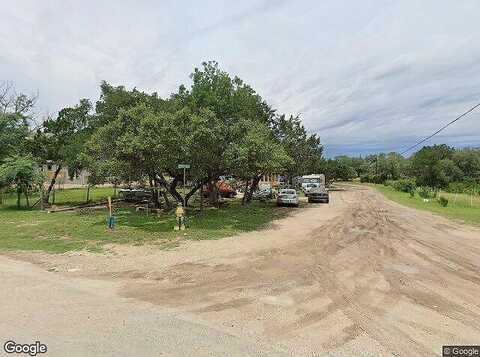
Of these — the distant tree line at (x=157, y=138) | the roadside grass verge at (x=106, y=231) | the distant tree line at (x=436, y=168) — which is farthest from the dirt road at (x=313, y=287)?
the distant tree line at (x=436, y=168)

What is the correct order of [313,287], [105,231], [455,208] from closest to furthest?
[313,287] < [105,231] < [455,208]

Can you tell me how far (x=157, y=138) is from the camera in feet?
51.9

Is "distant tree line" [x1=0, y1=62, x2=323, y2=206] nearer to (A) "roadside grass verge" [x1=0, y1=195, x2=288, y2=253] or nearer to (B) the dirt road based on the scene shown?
(A) "roadside grass verge" [x1=0, y1=195, x2=288, y2=253]

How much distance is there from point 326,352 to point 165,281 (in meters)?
4.32

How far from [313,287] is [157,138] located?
35.1 feet

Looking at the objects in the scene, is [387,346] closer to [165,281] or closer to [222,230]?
[165,281]

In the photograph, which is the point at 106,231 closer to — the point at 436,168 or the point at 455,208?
the point at 455,208

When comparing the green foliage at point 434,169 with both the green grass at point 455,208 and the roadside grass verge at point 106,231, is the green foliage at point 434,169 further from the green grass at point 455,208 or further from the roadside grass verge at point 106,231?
the roadside grass verge at point 106,231

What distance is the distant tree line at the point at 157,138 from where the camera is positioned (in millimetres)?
16500

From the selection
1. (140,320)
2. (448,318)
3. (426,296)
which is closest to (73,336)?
(140,320)

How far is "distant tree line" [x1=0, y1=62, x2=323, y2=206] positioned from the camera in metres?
16.5

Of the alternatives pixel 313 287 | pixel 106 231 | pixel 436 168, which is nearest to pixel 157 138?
pixel 106 231

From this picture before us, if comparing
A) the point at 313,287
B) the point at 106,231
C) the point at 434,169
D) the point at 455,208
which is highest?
the point at 434,169

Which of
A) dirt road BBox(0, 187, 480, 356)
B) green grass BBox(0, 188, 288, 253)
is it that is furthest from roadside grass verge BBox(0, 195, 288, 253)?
dirt road BBox(0, 187, 480, 356)
